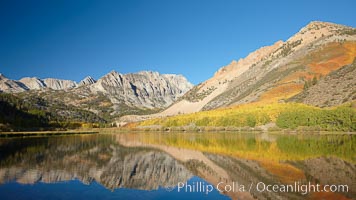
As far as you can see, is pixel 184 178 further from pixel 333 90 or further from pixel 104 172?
pixel 333 90

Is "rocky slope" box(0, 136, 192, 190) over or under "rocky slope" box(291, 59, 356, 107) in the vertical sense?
under

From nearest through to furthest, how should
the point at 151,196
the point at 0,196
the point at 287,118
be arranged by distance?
1. the point at 0,196
2. the point at 151,196
3. the point at 287,118

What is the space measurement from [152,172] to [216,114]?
14959cm

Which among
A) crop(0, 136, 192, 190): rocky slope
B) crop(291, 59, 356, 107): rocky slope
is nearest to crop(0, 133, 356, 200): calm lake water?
crop(0, 136, 192, 190): rocky slope

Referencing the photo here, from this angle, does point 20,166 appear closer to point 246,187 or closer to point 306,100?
point 246,187

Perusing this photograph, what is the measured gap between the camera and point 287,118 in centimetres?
13925

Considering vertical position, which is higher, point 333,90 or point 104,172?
point 333,90

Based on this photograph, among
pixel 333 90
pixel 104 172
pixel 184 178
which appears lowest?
pixel 184 178

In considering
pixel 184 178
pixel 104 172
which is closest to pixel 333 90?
pixel 184 178

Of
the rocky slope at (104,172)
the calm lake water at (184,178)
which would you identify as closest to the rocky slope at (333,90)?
the calm lake water at (184,178)

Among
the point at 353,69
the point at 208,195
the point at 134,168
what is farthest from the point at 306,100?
the point at 208,195

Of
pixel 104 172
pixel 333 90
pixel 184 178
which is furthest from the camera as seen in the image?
pixel 333 90

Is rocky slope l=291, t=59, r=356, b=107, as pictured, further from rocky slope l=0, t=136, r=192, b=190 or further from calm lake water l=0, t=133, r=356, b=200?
rocky slope l=0, t=136, r=192, b=190

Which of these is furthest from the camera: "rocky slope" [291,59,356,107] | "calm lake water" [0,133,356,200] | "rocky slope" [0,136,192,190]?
"rocky slope" [291,59,356,107]
